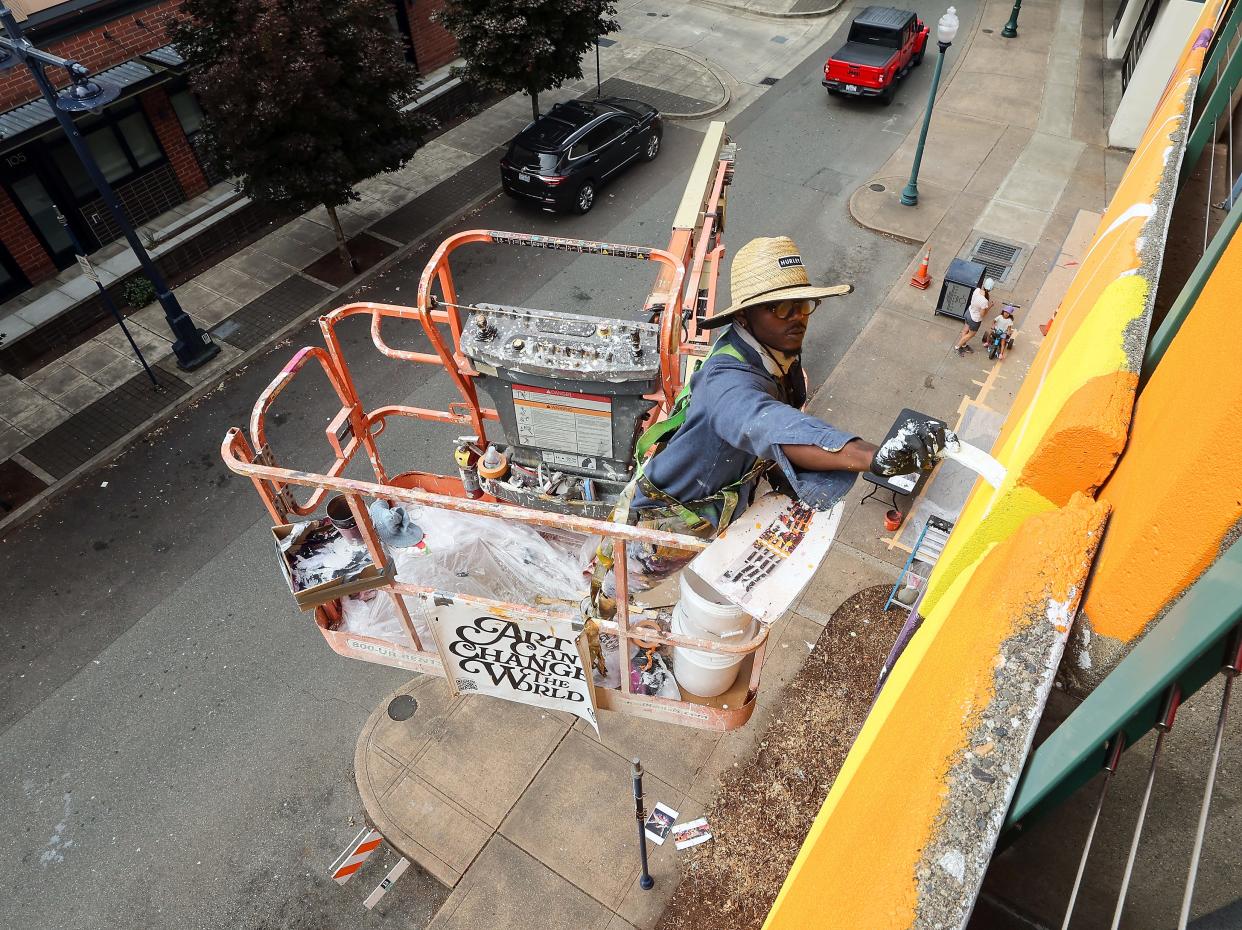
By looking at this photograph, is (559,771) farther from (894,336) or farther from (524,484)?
(894,336)

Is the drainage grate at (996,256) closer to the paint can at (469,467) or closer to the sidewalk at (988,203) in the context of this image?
the sidewalk at (988,203)

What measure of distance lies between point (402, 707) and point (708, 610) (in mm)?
5041

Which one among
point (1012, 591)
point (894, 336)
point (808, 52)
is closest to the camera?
point (1012, 591)

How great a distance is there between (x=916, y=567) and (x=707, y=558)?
5097 mm

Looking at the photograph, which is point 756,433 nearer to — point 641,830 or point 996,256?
point 641,830

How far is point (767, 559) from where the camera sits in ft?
11.7

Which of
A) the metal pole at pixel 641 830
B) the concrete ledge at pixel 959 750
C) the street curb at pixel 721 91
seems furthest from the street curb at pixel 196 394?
the concrete ledge at pixel 959 750

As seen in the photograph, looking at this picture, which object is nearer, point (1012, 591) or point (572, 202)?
point (1012, 591)

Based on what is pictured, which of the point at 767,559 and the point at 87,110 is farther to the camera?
the point at 87,110

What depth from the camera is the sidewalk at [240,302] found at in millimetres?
11422

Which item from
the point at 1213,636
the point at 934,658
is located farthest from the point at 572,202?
the point at 1213,636

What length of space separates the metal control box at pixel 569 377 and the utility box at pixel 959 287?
7.74 m

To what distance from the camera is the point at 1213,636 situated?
1.50 meters

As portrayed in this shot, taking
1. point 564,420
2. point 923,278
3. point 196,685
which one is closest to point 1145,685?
point 564,420
